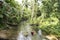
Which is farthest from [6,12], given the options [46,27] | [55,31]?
[55,31]

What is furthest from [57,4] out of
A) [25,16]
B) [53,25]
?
[25,16]

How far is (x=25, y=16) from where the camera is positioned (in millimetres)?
34344

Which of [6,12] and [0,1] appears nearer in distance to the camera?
[0,1]

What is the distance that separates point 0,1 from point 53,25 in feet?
21.1

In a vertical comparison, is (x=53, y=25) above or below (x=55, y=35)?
above

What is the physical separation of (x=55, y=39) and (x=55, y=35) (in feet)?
5.47

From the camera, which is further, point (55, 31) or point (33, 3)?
point (33, 3)

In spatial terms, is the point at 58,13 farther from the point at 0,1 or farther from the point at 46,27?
the point at 0,1

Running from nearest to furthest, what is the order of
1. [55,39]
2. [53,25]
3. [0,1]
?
[55,39], [0,1], [53,25]

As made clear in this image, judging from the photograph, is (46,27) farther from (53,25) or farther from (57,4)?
(57,4)

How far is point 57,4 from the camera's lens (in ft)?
70.7

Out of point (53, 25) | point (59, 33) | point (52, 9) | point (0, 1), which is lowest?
point (59, 33)

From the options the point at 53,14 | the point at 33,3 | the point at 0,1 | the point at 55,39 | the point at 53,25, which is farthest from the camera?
the point at 33,3

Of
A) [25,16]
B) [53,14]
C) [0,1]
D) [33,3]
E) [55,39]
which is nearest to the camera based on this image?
[55,39]
